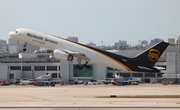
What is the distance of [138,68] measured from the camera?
88500mm

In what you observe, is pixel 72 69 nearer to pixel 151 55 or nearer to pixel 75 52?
pixel 75 52

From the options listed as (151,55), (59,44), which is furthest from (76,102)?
(59,44)

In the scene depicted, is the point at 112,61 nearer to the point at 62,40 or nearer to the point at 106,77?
the point at 62,40

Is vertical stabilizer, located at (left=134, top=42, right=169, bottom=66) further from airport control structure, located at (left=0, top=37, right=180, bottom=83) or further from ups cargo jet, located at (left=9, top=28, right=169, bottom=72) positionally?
airport control structure, located at (left=0, top=37, right=180, bottom=83)

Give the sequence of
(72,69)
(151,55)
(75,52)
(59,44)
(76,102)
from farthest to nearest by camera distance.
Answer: (72,69), (75,52), (59,44), (151,55), (76,102)

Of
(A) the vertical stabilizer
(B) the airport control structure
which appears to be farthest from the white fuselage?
(B) the airport control structure

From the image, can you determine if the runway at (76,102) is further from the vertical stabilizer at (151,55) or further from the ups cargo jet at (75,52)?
the ups cargo jet at (75,52)

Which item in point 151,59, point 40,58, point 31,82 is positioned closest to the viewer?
point 151,59

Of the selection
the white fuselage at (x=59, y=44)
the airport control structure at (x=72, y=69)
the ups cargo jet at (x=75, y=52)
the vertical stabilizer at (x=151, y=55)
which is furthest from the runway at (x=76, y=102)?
the airport control structure at (x=72, y=69)

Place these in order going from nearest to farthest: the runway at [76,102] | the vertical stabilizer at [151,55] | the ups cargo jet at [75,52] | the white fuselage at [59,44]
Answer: the runway at [76,102], the vertical stabilizer at [151,55], the ups cargo jet at [75,52], the white fuselage at [59,44]

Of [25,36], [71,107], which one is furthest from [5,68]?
[71,107]

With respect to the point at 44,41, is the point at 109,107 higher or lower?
lower

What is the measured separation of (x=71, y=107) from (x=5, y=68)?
10281cm

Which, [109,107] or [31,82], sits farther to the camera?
[31,82]
